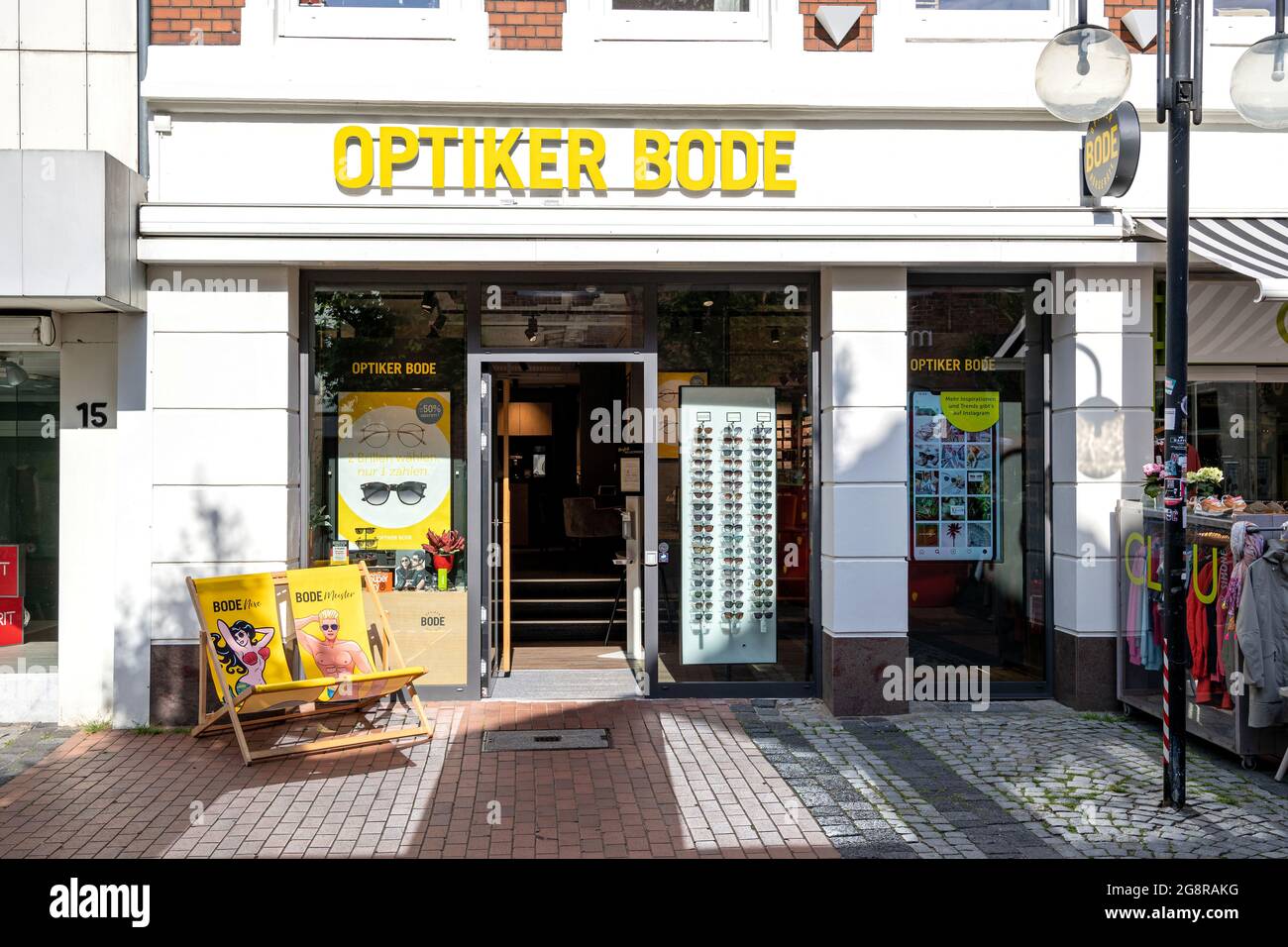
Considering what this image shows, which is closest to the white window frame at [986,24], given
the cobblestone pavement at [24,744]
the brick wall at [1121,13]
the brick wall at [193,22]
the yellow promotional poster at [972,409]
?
the brick wall at [1121,13]

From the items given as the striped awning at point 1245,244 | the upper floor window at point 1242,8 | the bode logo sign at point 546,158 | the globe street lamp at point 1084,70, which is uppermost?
the upper floor window at point 1242,8

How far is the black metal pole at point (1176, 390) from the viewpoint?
561 centimetres

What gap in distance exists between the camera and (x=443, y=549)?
8.28 m

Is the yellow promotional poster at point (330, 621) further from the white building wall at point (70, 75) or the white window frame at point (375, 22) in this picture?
the white window frame at point (375, 22)

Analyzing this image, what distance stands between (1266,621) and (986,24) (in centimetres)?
441

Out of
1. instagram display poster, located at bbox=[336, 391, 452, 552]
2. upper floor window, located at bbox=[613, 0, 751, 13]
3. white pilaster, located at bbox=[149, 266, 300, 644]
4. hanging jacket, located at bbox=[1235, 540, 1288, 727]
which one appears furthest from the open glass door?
hanging jacket, located at bbox=[1235, 540, 1288, 727]

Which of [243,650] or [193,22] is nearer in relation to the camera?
[243,650]

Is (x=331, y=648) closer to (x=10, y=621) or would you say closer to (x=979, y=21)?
(x=10, y=621)

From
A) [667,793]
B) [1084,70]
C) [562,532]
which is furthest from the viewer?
[562,532]

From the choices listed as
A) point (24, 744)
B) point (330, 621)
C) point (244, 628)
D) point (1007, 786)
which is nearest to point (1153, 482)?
point (1007, 786)

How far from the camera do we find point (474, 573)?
27.1 feet

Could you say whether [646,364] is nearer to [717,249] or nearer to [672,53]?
[717,249]

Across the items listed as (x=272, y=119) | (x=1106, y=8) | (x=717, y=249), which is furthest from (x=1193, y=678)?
(x=272, y=119)

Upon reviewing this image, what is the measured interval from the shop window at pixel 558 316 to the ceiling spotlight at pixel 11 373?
3.15 meters
